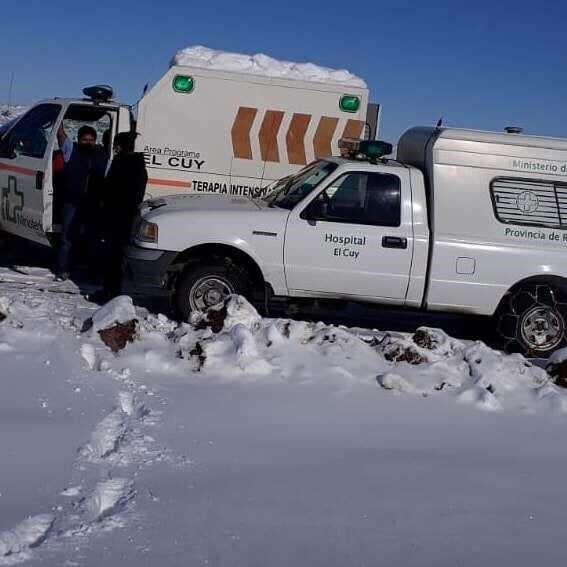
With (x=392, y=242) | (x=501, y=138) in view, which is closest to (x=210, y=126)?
(x=392, y=242)

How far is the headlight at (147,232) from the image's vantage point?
7.35 metres

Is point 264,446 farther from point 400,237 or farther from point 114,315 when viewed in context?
point 400,237

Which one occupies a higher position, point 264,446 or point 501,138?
point 501,138

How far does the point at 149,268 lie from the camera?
24.2 ft

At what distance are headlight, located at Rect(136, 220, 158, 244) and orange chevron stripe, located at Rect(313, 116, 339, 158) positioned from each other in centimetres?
287

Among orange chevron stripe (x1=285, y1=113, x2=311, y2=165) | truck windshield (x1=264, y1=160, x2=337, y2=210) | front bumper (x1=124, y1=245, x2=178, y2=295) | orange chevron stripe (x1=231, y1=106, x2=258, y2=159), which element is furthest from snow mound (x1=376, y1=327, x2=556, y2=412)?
orange chevron stripe (x1=231, y1=106, x2=258, y2=159)

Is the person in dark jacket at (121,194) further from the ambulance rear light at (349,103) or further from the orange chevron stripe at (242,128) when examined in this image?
the ambulance rear light at (349,103)

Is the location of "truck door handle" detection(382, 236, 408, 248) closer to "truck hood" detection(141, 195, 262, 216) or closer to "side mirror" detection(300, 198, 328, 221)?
"side mirror" detection(300, 198, 328, 221)

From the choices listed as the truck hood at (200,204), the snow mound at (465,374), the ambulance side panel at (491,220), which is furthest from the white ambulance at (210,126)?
the snow mound at (465,374)

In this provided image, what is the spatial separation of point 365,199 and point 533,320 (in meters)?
2.02

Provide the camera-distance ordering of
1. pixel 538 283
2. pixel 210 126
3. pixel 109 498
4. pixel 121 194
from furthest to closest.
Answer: pixel 210 126
pixel 121 194
pixel 538 283
pixel 109 498

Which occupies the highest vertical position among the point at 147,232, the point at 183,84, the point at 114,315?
the point at 183,84

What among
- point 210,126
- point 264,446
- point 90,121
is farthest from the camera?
point 90,121

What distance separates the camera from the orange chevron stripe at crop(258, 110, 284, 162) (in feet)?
30.7
